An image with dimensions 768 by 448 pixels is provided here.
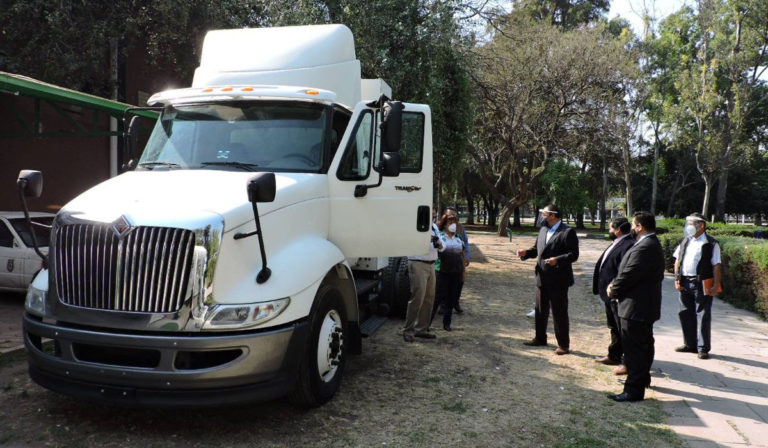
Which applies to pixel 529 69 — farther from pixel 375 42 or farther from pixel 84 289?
pixel 84 289

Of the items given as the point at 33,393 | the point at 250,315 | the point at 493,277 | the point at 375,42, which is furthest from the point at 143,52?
the point at 250,315

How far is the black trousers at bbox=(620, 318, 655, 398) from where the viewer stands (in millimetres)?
5344

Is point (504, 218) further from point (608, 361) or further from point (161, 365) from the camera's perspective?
point (161, 365)

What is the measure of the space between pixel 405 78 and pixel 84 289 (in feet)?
30.7

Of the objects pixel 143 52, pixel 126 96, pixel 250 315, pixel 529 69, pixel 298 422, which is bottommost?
pixel 298 422

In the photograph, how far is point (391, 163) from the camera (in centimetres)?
501

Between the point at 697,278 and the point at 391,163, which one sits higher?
the point at 391,163

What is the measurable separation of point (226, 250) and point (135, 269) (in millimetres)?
639

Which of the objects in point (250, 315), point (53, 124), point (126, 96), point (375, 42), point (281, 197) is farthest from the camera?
point (126, 96)

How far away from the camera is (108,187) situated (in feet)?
14.9

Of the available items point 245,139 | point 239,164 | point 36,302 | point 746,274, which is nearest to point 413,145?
point 245,139

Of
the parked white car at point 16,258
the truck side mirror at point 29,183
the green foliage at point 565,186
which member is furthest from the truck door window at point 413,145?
the green foliage at point 565,186

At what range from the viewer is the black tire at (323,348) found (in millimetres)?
4492

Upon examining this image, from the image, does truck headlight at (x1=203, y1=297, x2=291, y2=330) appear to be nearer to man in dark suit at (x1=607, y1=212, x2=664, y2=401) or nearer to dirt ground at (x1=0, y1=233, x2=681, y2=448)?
dirt ground at (x1=0, y1=233, x2=681, y2=448)
